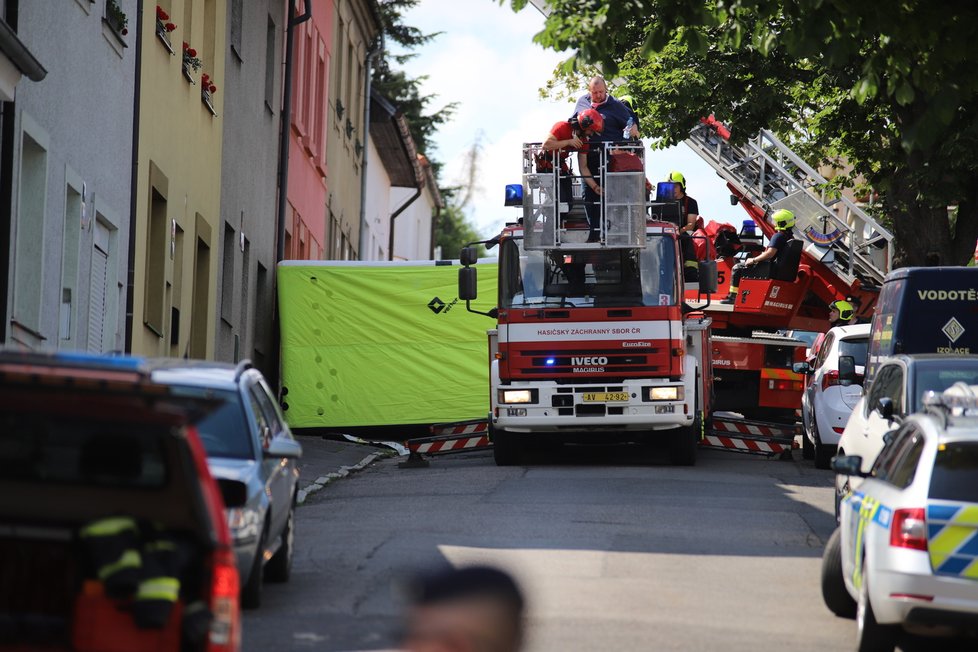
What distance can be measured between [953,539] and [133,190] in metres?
13.1

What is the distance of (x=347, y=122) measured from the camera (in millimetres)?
42281

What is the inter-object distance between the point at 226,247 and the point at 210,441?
16.5 m

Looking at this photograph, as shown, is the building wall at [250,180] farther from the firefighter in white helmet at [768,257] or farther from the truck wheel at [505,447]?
the firefighter in white helmet at [768,257]

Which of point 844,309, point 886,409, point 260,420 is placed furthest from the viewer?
point 844,309

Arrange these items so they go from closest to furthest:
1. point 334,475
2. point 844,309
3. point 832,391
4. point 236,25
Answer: point 334,475 → point 832,391 → point 236,25 → point 844,309

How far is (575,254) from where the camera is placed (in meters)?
21.8

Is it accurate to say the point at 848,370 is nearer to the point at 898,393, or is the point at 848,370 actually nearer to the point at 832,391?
the point at 832,391

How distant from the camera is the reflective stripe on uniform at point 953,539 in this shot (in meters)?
9.29

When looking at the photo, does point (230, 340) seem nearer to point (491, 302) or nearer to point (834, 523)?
point (491, 302)

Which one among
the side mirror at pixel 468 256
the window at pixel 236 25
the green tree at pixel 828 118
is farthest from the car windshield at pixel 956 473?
the window at pixel 236 25

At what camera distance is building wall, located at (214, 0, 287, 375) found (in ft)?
88.4

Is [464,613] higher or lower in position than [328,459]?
higher

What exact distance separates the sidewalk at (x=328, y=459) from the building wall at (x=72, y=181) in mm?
2705

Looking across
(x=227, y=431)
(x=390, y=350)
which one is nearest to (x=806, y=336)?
(x=390, y=350)
